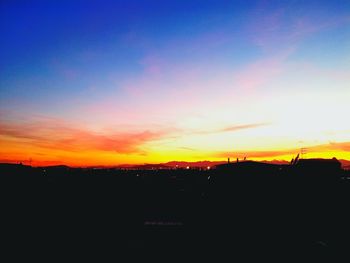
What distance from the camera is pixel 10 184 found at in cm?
2342

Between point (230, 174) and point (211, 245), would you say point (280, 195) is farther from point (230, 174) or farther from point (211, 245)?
point (211, 245)

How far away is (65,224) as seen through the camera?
14.8 metres

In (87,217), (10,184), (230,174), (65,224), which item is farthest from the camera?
(10,184)

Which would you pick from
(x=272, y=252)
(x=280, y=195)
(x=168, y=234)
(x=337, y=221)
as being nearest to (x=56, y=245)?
(x=168, y=234)

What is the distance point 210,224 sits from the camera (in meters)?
12.8

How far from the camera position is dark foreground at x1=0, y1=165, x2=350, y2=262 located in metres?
8.90

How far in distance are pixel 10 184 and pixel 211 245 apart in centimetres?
1953

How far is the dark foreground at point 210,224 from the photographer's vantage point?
29.2ft

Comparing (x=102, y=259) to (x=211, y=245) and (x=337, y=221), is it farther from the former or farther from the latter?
(x=337, y=221)

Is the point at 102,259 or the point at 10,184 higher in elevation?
the point at 10,184

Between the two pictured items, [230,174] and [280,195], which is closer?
[280,195]

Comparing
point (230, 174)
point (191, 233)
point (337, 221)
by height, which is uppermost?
point (230, 174)

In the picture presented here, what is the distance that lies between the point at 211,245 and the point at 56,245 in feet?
17.6

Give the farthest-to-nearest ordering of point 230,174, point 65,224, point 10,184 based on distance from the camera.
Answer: point 10,184 → point 230,174 → point 65,224
